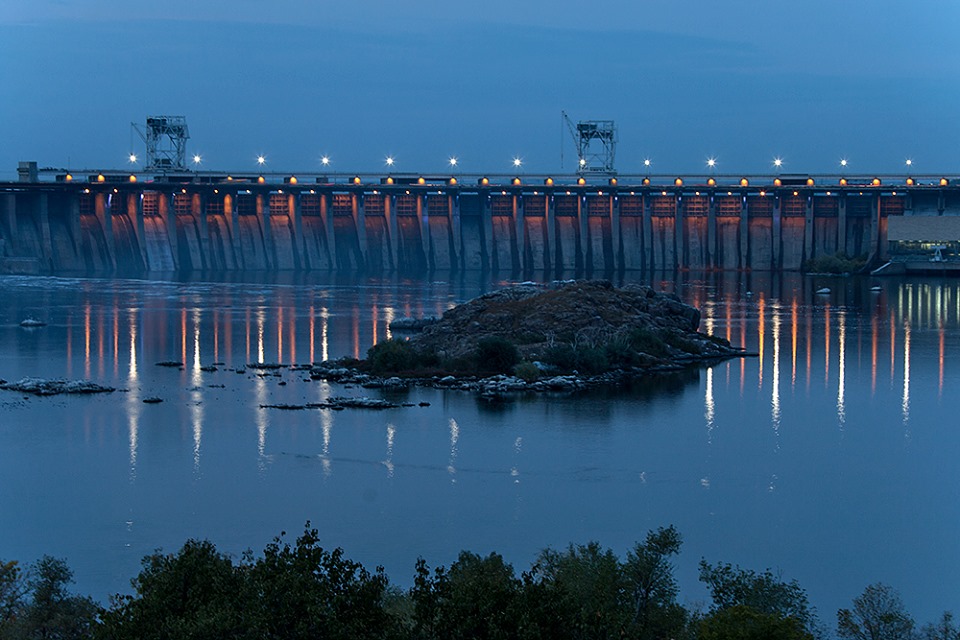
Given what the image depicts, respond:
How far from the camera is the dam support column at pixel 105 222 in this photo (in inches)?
2891

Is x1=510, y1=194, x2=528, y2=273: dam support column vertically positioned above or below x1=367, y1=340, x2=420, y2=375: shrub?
above

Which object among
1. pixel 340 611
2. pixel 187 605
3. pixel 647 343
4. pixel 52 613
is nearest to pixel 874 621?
pixel 340 611

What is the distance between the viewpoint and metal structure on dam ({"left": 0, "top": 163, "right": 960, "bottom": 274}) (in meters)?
75.9

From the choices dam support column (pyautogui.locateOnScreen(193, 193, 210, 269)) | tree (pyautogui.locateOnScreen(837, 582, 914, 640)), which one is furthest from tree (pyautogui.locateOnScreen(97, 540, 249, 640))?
dam support column (pyautogui.locateOnScreen(193, 193, 210, 269))

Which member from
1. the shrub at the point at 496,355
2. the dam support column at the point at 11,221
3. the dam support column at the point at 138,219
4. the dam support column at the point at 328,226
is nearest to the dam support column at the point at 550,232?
the dam support column at the point at 328,226

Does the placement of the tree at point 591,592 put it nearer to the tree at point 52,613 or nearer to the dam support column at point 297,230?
the tree at point 52,613

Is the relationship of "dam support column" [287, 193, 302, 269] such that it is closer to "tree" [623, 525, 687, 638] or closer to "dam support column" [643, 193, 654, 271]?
"dam support column" [643, 193, 654, 271]

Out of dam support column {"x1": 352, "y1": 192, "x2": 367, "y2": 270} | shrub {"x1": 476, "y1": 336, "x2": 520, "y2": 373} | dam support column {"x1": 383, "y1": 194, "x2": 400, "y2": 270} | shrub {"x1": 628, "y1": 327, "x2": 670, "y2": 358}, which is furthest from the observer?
dam support column {"x1": 383, "y1": 194, "x2": 400, "y2": 270}

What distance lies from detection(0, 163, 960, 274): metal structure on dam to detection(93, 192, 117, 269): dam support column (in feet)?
0.28

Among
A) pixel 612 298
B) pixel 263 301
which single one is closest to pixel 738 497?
pixel 612 298

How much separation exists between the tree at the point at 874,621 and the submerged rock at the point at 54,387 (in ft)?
64.3

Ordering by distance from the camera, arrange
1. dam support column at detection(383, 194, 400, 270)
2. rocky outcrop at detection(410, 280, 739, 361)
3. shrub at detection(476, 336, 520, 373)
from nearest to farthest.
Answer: shrub at detection(476, 336, 520, 373)
rocky outcrop at detection(410, 280, 739, 361)
dam support column at detection(383, 194, 400, 270)

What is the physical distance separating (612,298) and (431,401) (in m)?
10.0

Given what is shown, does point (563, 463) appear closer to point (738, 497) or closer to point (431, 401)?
point (738, 497)
